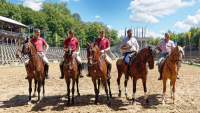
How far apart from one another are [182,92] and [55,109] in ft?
21.4

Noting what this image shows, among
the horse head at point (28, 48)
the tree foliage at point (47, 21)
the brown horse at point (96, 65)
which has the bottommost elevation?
the brown horse at point (96, 65)

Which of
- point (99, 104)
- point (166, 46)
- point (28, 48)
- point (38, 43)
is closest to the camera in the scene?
point (99, 104)

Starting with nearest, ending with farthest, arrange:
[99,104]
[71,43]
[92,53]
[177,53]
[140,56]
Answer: [92,53] < [177,53] < [140,56] < [99,104] < [71,43]

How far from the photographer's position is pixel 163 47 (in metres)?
15.2

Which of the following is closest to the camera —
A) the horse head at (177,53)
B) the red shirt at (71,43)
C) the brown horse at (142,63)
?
the horse head at (177,53)

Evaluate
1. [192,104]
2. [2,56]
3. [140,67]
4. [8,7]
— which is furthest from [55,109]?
[8,7]

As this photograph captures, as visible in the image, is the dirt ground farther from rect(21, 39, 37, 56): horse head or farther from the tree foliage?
the tree foliage

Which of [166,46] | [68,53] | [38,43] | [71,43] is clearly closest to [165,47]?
[166,46]

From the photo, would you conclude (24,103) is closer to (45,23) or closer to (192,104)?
(192,104)

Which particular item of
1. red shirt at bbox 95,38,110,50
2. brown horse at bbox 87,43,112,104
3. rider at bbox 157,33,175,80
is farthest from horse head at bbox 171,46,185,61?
red shirt at bbox 95,38,110,50

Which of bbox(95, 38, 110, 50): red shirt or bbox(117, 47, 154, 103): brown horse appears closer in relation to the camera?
bbox(117, 47, 154, 103): brown horse

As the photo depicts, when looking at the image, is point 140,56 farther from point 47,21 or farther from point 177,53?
point 47,21

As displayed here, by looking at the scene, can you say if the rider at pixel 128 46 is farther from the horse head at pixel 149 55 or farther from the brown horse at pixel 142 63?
the horse head at pixel 149 55

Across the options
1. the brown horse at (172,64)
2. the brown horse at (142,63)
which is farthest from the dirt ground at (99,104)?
the brown horse at (142,63)
